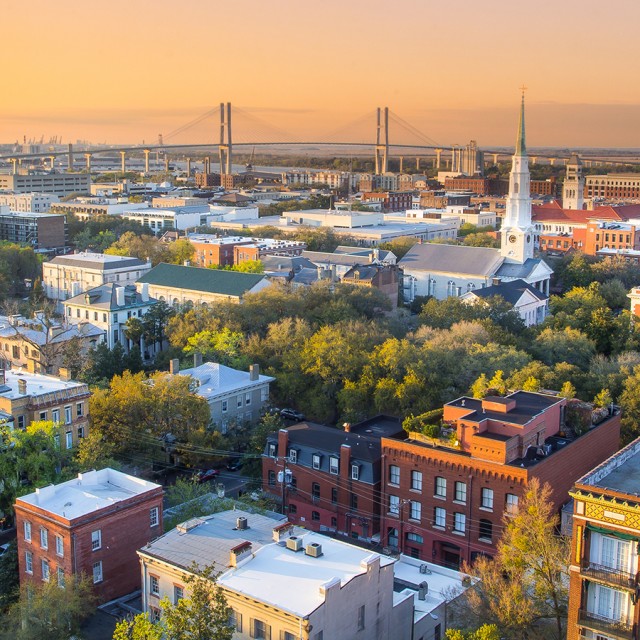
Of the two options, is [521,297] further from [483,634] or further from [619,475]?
[483,634]

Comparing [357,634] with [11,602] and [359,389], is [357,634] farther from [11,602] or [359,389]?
[359,389]

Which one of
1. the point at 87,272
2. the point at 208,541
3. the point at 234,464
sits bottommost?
the point at 234,464

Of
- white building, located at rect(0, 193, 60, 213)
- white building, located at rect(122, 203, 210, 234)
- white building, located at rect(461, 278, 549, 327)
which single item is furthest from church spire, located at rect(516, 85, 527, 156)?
white building, located at rect(0, 193, 60, 213)

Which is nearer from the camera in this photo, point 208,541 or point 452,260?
point 208,541

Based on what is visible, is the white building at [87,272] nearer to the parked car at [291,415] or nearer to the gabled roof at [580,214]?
the parked car at [291,415]

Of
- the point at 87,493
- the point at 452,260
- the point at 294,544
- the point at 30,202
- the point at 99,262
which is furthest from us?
the point at 30,202

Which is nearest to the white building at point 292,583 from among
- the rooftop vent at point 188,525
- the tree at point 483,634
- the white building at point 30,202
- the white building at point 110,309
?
the rooftop vent at point 188,525

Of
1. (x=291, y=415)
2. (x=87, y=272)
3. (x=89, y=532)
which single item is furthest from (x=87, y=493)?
(x=87, y=272)
